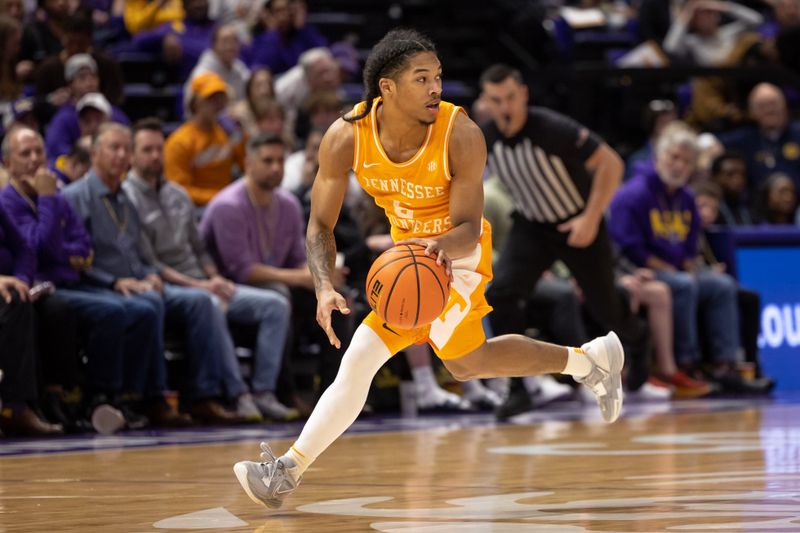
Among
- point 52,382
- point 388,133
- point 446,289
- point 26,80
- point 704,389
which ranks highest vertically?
point 26,80

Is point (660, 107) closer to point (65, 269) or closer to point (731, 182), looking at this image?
point (731, 182)

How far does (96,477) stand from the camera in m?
5.31

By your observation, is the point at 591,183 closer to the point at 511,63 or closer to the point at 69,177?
the point at 69,177

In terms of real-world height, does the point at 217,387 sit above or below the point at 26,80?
below

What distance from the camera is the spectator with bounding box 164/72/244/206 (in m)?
9.23

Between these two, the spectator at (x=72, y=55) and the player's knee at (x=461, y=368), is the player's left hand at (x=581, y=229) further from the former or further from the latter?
the spectator at (x=72, y=55)

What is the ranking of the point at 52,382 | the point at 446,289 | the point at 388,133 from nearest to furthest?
the point at 446,289 < the point at 388,133 < the point at 52,382

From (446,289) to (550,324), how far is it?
533 centimetres

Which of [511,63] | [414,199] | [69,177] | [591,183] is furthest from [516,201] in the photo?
[511,63]

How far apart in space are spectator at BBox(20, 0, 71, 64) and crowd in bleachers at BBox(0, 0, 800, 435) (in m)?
0.02

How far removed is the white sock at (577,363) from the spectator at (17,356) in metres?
3.00

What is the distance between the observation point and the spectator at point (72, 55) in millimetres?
9523

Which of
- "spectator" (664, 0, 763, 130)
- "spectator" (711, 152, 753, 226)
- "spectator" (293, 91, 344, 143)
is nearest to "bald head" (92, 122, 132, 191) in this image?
"spectator" (293, 91, 344, 143)

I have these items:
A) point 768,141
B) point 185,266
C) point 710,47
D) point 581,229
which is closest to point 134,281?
point 185,266
